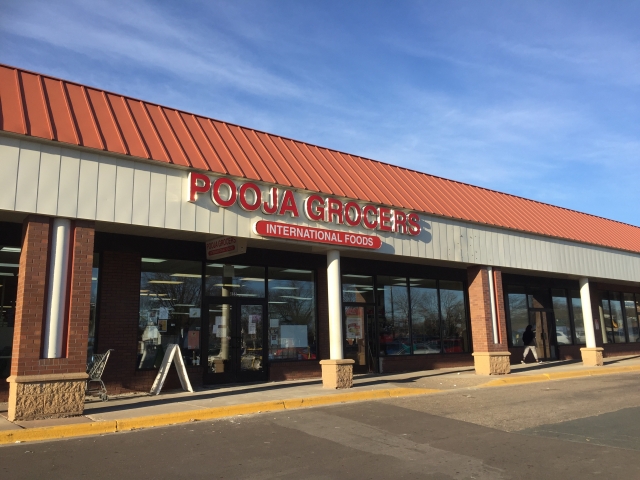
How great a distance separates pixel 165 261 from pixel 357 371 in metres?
7.12

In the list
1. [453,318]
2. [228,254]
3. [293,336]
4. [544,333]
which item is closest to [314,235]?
[228,254]

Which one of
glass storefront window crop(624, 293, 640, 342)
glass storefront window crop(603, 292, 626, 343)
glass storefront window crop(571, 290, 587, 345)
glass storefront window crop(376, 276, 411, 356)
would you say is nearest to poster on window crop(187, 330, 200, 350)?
glass storefront window crop(376, 276, 411, 356)

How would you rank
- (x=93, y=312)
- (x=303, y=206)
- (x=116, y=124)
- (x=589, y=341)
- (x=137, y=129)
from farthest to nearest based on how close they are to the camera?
(x=589, y=341) → (x=303, y=206) → (x=93, y=312) → (x=137, y=129) → (x=116, y=124)

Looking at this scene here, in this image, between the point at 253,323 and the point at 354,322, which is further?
the point at 354,322

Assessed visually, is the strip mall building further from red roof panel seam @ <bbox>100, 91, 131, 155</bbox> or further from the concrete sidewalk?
the concrete sidewalk

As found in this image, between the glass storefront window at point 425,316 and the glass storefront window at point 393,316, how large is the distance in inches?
12.8

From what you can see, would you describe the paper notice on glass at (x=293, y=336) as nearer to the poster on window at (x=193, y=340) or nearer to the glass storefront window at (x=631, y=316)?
the poster on window at (x=193, y=340)

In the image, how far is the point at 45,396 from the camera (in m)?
9.48

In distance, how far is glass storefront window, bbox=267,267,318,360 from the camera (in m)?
16.0

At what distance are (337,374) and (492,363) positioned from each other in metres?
6.07

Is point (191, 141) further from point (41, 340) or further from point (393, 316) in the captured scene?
point (393, 316)

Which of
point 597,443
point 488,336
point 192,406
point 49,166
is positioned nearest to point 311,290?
point 488,336

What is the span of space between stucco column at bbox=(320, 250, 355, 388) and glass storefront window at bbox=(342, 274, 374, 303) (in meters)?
3.65

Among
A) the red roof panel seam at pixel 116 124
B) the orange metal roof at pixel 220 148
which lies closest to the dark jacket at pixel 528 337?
the orange metal roof at pixel 220 148
